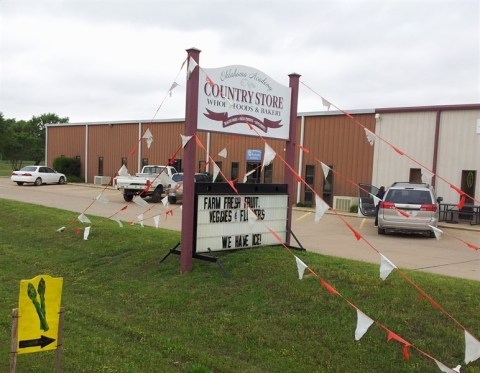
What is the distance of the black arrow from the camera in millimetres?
3859

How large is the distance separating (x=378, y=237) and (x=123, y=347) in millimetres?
11460

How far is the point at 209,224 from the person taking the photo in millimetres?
8234

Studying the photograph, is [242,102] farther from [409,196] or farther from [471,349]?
[409,196]

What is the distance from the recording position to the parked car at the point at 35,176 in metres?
36.8

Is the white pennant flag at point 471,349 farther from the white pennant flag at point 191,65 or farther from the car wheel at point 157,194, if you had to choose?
the car wheel at point 157,194

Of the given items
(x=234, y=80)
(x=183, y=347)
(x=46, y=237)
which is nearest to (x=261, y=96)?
(x=234, y=80)

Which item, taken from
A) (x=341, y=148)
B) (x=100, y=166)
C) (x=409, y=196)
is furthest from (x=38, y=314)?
(x=100, y=166)

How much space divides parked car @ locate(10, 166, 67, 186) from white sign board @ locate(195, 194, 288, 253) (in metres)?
31.4

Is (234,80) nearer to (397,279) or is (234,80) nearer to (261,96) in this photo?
(261,96)

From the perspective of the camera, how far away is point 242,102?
8.55 metres

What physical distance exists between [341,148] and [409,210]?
1062 centimetres

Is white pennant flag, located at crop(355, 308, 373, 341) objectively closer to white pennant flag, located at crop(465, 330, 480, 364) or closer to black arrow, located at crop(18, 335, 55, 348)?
white pennant flag, located at crop(465, 330, 480, 364)

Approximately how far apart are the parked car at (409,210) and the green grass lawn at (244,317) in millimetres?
7847

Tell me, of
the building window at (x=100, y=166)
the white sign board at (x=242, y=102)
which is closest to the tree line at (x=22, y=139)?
the building window at (x=100, y=166)
